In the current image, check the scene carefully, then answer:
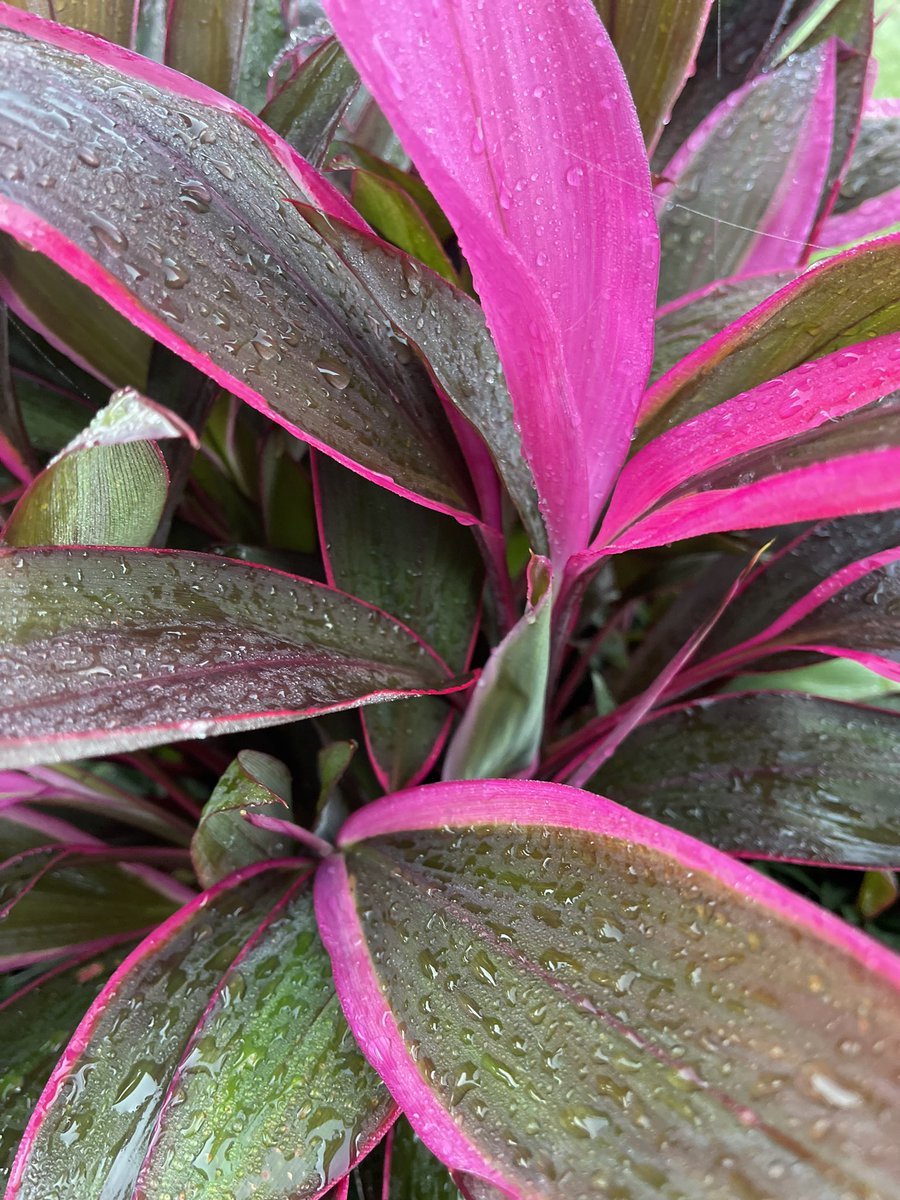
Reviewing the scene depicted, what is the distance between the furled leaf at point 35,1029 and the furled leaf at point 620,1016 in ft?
0.66

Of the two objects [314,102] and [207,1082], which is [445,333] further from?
[207,1082]

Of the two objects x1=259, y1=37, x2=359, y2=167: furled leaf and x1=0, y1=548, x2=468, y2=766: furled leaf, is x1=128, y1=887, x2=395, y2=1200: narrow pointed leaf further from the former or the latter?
x1=259, y1=37, x2=359, y2=167: furled leaf

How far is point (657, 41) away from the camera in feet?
1.56

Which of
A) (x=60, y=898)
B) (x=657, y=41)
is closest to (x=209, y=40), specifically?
(x=657, y=41)

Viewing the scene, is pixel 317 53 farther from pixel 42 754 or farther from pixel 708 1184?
pixel 708 1184

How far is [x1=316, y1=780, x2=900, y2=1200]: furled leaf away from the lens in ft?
0.83

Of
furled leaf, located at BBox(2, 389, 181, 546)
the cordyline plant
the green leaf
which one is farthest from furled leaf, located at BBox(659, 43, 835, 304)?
furled leaf, located at BBox(2, 389, 181, 546)

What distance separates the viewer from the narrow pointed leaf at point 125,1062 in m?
0.35

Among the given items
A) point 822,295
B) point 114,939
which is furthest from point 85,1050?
point 822,295

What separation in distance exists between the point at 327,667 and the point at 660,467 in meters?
0.17

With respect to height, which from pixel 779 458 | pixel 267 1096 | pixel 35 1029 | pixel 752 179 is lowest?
pixel 35 1029

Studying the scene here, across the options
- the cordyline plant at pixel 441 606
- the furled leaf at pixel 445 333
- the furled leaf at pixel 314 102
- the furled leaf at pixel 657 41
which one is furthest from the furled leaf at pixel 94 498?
the furled leaf at pixel 657 41

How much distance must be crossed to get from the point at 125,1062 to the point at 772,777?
37 cm

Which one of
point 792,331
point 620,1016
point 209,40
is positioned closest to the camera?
point 620,1016
